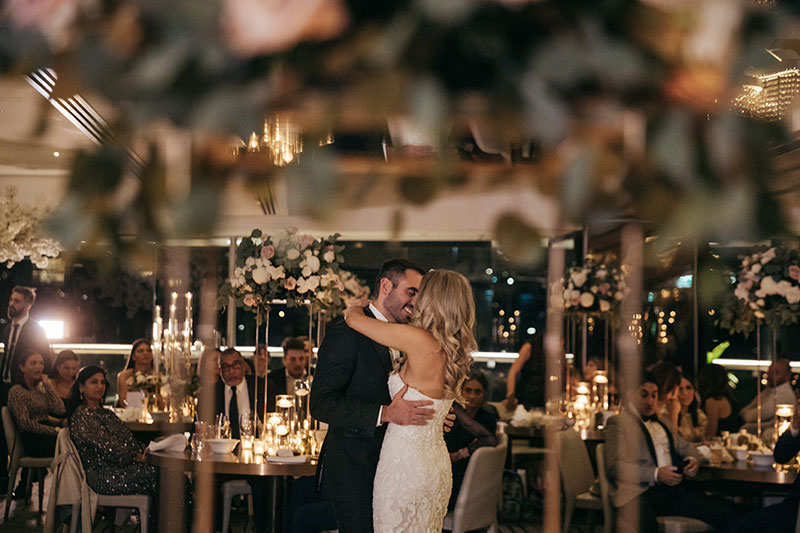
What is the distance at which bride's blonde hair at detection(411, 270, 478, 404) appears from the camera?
3283 millimetres

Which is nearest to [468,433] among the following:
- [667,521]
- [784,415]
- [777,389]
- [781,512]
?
[667,521]

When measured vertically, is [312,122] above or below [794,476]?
above

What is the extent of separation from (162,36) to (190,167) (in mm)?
78

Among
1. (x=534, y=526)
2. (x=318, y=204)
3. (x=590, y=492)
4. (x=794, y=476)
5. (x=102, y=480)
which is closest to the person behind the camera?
(x=318, y=204)

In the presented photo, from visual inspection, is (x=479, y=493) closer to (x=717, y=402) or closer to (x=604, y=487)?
(x=604, y=487)

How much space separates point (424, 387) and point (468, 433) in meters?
2.11

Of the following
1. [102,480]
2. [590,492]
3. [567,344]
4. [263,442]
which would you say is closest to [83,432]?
[102,480]

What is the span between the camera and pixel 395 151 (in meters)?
0.55

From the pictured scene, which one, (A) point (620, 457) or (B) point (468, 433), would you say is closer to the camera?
(A) point (620, 457)

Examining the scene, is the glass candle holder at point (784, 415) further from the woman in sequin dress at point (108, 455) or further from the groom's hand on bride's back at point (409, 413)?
the woman in sequin dress at point (108, 455)

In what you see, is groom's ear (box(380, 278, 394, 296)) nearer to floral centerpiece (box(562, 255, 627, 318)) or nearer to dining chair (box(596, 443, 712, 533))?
dining chair (box(596, 443, 712, 533))

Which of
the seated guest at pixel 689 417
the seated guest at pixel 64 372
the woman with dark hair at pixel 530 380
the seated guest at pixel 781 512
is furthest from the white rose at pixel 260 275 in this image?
the woman with dark hair at pixel 530 380

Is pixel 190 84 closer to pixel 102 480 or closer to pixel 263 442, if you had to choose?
pixel 263 442

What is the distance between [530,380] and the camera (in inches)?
340
